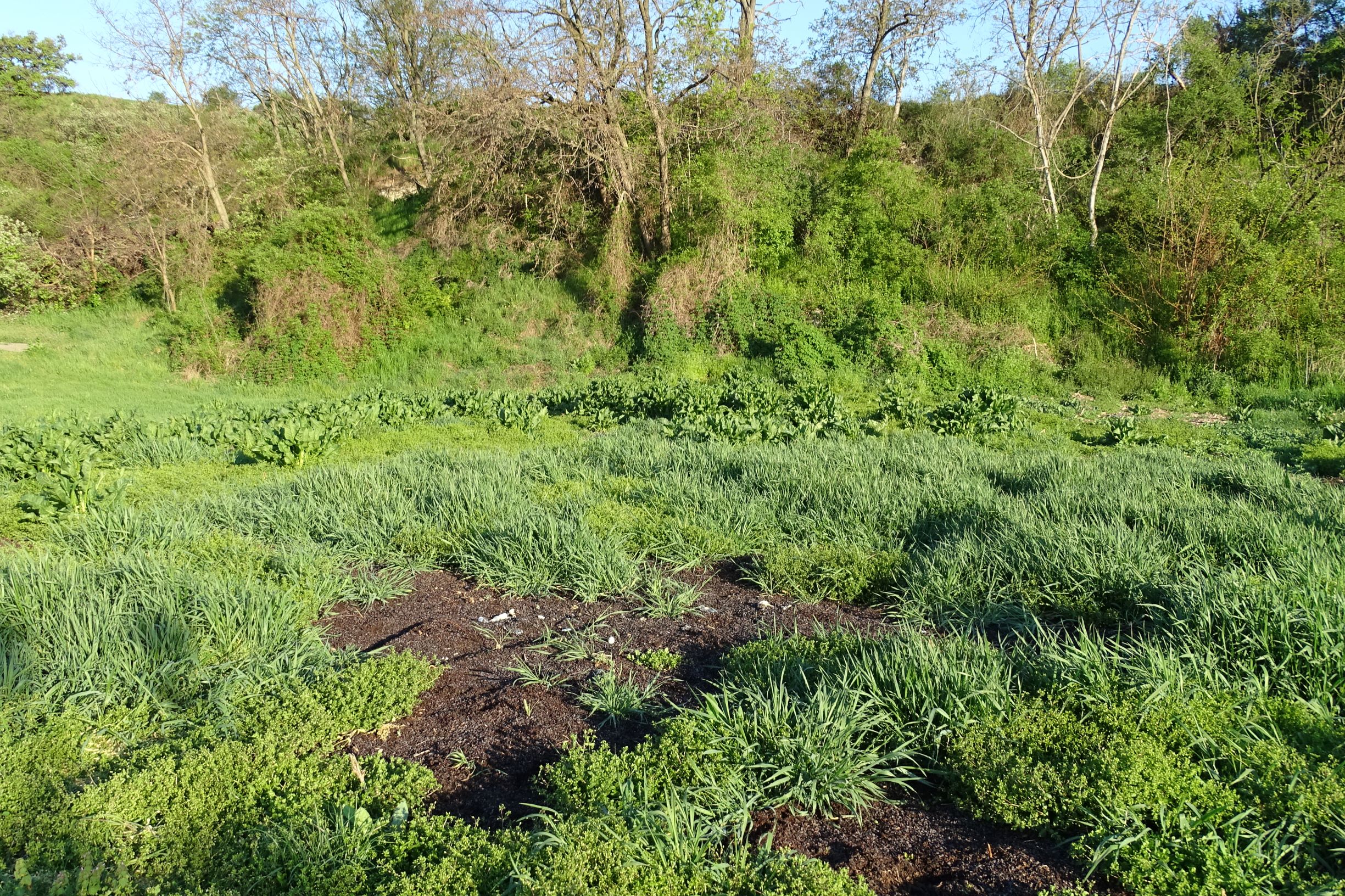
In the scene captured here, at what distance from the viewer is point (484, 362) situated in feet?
58.2

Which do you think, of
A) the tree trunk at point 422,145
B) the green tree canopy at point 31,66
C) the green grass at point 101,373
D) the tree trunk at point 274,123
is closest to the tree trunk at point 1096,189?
the tree trunk at point 422,145

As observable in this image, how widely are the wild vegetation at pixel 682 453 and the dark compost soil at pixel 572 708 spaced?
59 millimetres

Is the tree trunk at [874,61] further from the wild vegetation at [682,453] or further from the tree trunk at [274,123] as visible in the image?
the tree trunk at [274,123]

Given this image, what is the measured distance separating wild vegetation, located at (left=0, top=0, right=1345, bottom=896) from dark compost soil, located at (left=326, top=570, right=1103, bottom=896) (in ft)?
0.19

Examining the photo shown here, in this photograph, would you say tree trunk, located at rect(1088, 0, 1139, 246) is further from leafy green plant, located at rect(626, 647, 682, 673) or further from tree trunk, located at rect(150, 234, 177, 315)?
tree trunk, located at rect(150, 234, 177, 315)

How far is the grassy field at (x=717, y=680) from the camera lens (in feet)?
8.42

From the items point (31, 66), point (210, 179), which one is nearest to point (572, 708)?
point (210, 179)

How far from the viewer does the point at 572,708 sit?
3.59 metres

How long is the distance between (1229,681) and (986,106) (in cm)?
2228

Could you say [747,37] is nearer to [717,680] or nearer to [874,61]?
[874,61]

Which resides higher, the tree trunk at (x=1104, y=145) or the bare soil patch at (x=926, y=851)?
the tree trunk at (x=1104, y=145)

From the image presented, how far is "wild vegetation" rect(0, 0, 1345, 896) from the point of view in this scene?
2.79 meters

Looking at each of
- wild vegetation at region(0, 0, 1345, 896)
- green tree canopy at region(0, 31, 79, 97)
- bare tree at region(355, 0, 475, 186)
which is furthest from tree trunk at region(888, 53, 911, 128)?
green tree canopy at region(0, 31, 79, 97)

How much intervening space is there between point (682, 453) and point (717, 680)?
4.27 metres
